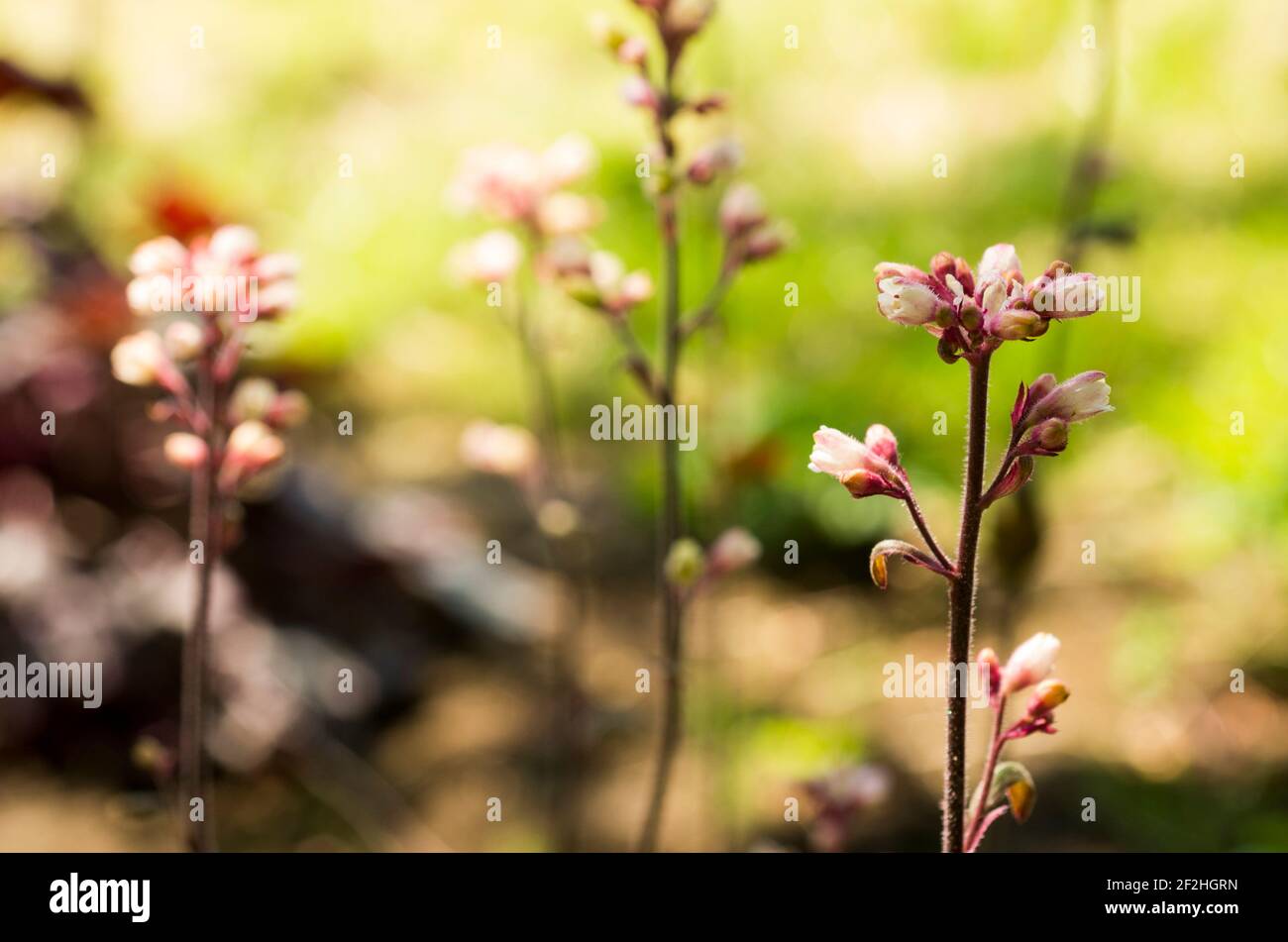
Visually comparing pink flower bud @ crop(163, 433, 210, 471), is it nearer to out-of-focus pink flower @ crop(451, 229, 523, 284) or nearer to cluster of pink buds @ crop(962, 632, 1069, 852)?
out-of-focus pink flower @ crop(451, 229, 523, 284)

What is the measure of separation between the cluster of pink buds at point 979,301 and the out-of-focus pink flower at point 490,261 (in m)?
0.64

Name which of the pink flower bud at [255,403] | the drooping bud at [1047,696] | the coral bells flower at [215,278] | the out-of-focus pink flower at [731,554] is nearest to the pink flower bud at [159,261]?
the coral bells flower at [215,278]

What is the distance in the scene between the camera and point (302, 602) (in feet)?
7.22

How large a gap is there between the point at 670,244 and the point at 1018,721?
1.86 feet

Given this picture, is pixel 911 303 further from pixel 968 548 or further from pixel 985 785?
pixel 985 785

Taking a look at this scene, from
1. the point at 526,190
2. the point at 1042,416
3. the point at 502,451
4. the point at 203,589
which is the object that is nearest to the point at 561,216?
the point at 526,190

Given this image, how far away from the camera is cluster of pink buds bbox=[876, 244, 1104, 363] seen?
30.3 inches

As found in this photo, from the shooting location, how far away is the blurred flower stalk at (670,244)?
1126mm

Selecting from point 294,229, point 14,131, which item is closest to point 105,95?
point 14,131

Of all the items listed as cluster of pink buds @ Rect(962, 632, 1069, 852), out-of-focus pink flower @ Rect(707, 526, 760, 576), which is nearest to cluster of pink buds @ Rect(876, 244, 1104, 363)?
cluster of pink buds @ Rect(962, 632, 1069, 852)

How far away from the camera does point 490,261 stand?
1350mm

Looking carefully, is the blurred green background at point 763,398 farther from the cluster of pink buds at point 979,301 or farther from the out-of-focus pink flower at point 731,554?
the cluster of pink buds at point 979,301
